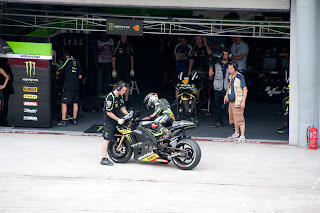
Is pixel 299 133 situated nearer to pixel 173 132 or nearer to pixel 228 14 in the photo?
pixel 173 132

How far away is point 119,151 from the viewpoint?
1266 cm

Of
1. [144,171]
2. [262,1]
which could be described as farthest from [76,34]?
[144,171]

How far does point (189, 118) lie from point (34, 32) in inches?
202

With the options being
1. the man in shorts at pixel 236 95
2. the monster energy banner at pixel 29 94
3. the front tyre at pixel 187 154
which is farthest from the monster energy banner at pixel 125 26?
the front tyre at pixel 187 154

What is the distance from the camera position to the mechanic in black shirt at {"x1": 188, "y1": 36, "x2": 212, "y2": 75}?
17688 mm

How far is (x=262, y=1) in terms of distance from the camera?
14320 mm

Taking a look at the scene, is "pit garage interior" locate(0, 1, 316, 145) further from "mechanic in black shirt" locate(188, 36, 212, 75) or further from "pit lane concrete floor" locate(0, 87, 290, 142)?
"mechanic in black shirt" locate(188, 36, 212, 75)

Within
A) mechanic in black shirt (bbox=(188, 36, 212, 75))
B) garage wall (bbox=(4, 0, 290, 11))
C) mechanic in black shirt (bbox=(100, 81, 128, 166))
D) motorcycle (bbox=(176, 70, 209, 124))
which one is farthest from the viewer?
mechanic in black shirt (bbox=(188, 36, 212, 75))

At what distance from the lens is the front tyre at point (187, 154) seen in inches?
470

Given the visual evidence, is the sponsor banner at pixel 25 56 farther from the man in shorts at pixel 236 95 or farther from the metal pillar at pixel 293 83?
the metal pillar at pixel 293 83

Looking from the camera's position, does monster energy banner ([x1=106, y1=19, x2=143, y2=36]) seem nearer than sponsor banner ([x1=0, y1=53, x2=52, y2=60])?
Yes

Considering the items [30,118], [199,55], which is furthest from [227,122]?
[30,118]

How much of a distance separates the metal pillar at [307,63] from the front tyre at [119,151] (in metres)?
4.33

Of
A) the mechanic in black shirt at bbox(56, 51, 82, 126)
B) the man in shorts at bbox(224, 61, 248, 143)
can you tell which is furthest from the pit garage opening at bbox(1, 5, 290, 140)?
the man in shorts at bbox(224, 61, 248, 143)
